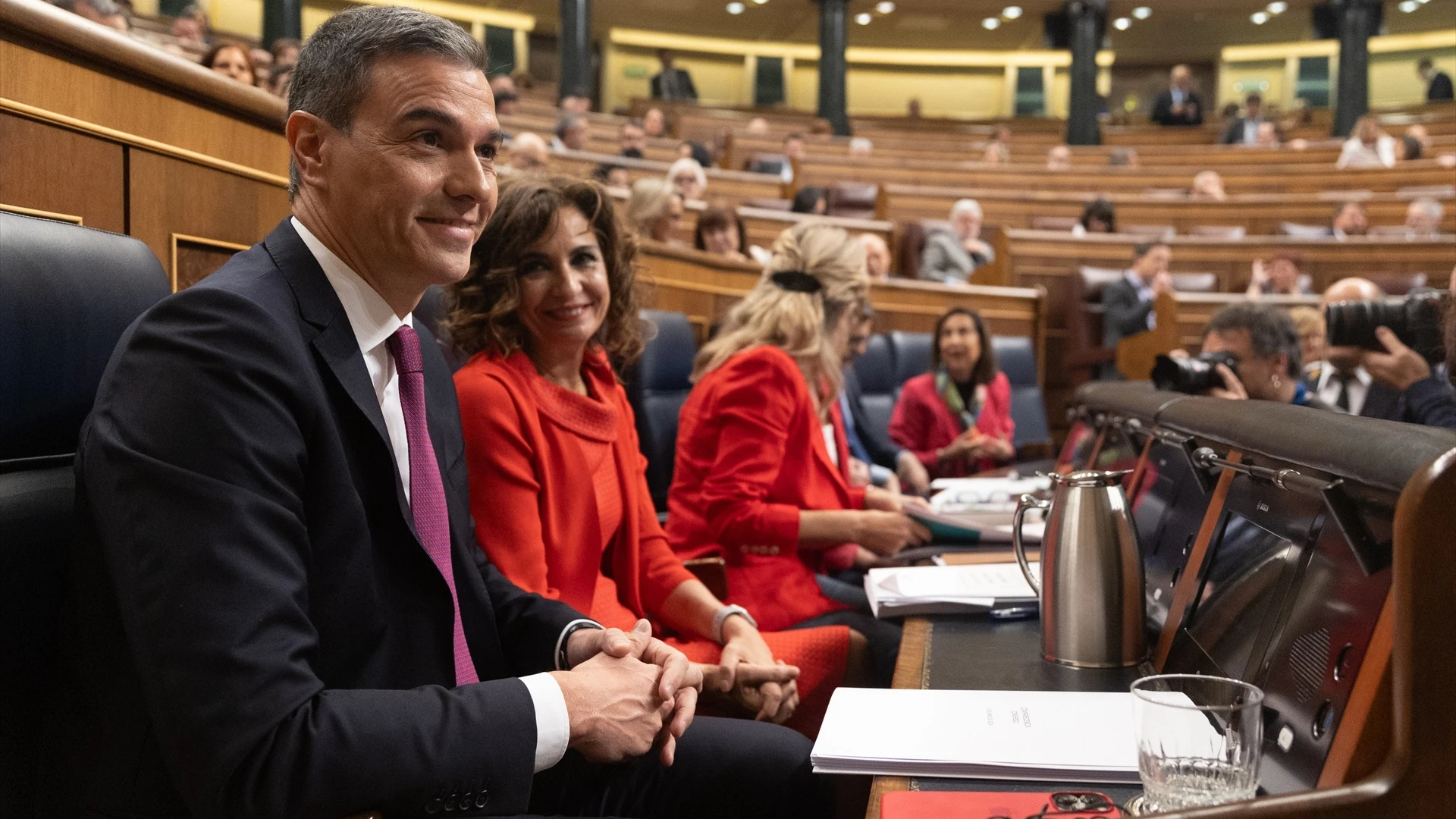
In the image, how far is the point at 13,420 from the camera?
2.81ft

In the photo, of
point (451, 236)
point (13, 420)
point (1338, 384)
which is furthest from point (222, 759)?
point (1338, 384)

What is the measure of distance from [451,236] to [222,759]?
512 mm

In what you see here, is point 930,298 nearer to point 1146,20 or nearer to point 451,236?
point 451,236

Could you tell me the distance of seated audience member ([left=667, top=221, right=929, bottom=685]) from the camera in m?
1.94

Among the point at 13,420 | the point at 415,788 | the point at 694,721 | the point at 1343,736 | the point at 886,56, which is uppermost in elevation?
the point at 886,56

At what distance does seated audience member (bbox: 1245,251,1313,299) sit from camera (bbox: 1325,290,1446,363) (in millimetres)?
4089

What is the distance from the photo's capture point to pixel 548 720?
896mm

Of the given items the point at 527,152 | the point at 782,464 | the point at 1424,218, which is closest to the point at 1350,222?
the point at 1424,218

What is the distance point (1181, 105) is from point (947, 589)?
42.3 ft

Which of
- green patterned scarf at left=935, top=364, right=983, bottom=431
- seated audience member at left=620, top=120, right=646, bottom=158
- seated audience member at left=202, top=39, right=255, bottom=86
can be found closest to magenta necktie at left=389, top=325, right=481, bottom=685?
green patterned scarf at left=935, top=364, right=983, bottom=431

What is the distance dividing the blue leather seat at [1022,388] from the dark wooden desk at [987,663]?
327 centimetres

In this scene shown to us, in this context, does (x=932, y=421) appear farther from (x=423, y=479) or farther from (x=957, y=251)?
(x=423, y=479)

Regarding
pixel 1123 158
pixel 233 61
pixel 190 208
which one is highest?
pixel 1123 158

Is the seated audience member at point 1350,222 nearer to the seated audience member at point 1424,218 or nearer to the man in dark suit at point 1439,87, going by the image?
the seated audience member at point 1424,218
